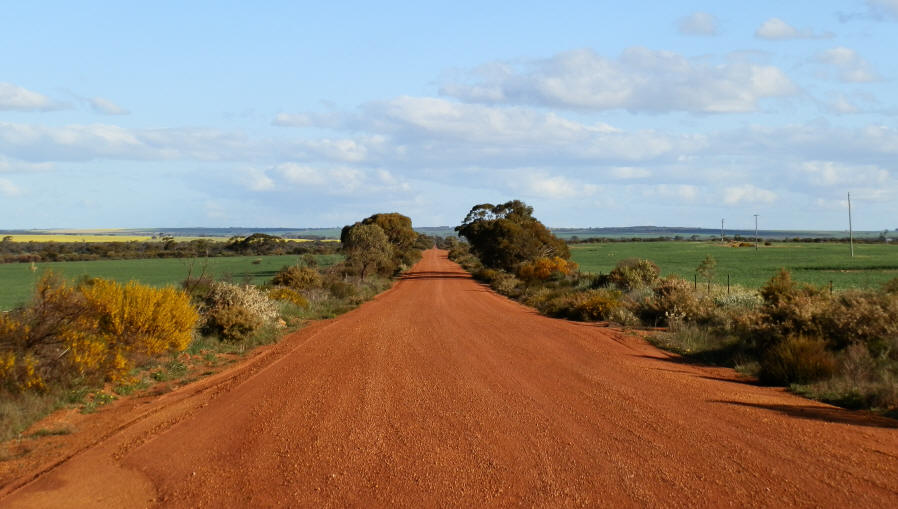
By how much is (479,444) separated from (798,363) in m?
6.94

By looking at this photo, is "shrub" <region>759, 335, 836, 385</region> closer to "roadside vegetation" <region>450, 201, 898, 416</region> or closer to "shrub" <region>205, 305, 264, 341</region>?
"roadside vegetation" <region>450, 201, 898, 416</region>

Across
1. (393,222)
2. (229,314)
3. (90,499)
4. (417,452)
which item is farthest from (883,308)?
(393,222)

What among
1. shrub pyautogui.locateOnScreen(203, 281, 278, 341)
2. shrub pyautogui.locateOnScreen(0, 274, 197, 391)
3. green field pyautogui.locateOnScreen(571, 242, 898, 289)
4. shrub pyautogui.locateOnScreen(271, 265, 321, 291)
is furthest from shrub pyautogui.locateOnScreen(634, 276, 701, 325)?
shrub pyautogui.locateOnScreen(271, 265, 321, 291)

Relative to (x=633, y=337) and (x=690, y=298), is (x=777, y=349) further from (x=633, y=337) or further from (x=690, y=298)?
(x=690, y=298)

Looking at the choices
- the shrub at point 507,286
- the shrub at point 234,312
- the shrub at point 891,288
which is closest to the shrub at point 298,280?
the shrub at point 234,312

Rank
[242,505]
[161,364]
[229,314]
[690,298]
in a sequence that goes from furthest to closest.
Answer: [690,298]
[229,314]
[161,364]
[242,505]

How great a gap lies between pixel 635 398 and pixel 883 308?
640cm

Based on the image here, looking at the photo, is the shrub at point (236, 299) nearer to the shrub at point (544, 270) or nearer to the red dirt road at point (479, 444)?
the red dirt road at point (479, 444)

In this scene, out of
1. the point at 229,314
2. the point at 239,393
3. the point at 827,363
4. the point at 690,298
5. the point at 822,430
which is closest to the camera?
the point at 822,430

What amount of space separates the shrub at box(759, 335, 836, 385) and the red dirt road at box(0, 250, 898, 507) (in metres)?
0.68

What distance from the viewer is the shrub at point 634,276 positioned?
93.6 ft

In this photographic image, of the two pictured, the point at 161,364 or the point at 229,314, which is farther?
the point at 229,314

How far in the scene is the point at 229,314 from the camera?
1661 cm

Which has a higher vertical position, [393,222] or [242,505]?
[393,222]
